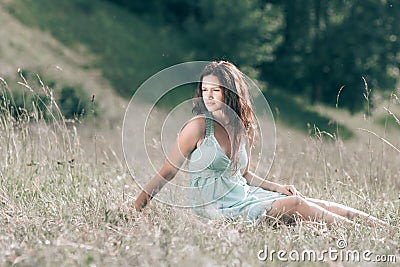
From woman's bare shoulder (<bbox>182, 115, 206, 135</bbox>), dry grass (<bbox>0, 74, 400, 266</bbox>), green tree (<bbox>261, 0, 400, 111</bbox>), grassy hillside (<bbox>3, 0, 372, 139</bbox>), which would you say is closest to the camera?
dry grass (<bbox>0, 74, 400, 266</bbox>)

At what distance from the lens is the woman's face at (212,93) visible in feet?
15.6

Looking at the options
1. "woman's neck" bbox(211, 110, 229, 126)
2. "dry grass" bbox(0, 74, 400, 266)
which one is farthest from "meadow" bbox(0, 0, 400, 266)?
"woman's neck" bbox(211, 110, 229, 126)

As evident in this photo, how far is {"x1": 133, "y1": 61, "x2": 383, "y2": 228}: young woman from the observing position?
462cm

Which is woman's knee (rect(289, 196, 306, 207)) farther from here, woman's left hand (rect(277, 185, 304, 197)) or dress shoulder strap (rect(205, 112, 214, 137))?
dress shoulder strap (rect(205, 112, 214, 137))

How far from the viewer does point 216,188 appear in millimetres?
4719

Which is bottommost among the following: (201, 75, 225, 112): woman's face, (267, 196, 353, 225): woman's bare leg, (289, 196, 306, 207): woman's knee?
(267, 196, 353, 225): woman's bare leg

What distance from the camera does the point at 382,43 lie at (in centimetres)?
2672

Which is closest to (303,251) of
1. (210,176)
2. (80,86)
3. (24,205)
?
(210,176)

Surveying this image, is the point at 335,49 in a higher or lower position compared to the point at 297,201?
lower

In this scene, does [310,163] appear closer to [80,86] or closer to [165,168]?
[165,168]

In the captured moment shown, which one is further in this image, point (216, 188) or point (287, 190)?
point (287, 190)

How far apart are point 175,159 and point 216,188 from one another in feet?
1.06

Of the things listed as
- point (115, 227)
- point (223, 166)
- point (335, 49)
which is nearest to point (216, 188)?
point (223, 166)

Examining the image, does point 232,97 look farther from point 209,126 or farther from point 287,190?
point 287,190
